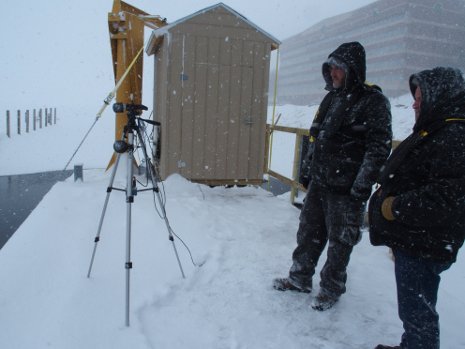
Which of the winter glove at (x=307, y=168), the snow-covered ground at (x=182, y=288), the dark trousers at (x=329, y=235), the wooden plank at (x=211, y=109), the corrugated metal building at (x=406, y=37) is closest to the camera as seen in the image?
the snow-covered ground at (x=182, y=288)

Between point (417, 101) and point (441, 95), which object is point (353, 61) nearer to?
point (417, 101)

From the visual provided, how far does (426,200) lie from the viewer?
185 centimetres

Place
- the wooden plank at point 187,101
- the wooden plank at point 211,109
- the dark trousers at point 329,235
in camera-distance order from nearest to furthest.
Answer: the dark trousers at point 329,235 → the wooden plank at point 187,101 → the wooden plank at point 211,109

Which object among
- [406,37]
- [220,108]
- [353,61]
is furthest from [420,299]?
[406,37]

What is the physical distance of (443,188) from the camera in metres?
1.81

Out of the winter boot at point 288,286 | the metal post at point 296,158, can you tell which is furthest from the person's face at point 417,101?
the metal post at point 296,158

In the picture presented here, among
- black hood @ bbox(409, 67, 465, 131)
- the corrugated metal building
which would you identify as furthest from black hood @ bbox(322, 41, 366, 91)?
the corrugated metal building

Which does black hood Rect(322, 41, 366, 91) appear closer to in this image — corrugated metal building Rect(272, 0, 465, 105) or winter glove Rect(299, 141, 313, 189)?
winter glove Rect(299, 141, 313, 189)

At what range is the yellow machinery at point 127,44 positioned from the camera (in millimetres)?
7039

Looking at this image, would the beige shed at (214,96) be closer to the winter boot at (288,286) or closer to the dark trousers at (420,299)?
the winter boot at (288,286)

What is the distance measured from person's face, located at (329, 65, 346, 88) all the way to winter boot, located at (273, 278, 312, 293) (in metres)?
1.68

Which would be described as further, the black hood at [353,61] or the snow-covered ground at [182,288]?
the black hood at [353,61]

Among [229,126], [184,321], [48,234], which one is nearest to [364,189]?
[184,321]

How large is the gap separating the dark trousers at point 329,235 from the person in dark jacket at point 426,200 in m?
0.63
